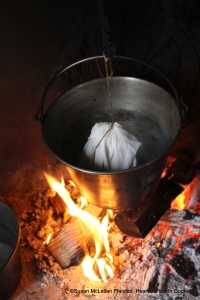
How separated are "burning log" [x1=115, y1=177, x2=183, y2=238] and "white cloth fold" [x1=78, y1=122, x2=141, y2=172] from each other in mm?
469

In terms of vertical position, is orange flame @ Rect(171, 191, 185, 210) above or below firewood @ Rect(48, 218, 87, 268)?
above

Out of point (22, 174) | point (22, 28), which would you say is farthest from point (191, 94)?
point (22, 174)

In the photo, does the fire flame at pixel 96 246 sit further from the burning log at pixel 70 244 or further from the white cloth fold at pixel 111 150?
the white cloth fold at pixel 111 150

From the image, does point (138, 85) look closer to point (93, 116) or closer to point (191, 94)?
point (93, 116)

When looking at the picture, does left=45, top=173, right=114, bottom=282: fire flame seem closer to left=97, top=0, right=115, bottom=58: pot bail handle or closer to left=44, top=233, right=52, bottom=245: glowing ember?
left=44, top=233, right=52, bottom=245: glowing ember

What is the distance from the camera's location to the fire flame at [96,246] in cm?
213

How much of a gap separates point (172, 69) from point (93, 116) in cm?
65

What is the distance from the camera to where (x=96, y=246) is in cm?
222

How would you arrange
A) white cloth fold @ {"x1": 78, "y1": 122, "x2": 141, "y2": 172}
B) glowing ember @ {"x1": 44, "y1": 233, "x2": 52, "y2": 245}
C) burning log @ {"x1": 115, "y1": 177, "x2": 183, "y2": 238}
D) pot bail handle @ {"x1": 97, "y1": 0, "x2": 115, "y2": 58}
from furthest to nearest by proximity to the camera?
glowing ember @ {"x1": 44, "y1": 233, "x2": 52, "y2": 245}, burning log @ {"x1": 115, "y1": 177, "x2": 183, "y2": 238}, white cloth fold @ {"x1": 78, "y1": 122, "x2": 141, "y2": 172}, pot bail handle @ {"x1": 97, "y1": 0, "x2": 115, "y2": 58}

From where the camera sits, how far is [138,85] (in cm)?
194

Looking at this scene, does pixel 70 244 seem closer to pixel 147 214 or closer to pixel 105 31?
pixel 147 214

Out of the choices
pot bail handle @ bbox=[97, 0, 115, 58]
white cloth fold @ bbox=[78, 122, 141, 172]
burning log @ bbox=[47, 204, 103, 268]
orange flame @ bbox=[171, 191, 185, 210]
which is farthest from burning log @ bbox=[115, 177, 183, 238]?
pot bail handle @ bbox=[97, 0, 115, 58]

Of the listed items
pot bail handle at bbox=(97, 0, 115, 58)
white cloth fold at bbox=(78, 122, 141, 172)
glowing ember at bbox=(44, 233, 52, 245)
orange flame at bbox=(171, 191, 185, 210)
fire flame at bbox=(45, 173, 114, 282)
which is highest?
pot bail handle at bbox=(97, 0, 115, 58)

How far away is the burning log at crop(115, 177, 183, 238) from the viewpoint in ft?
6.83
